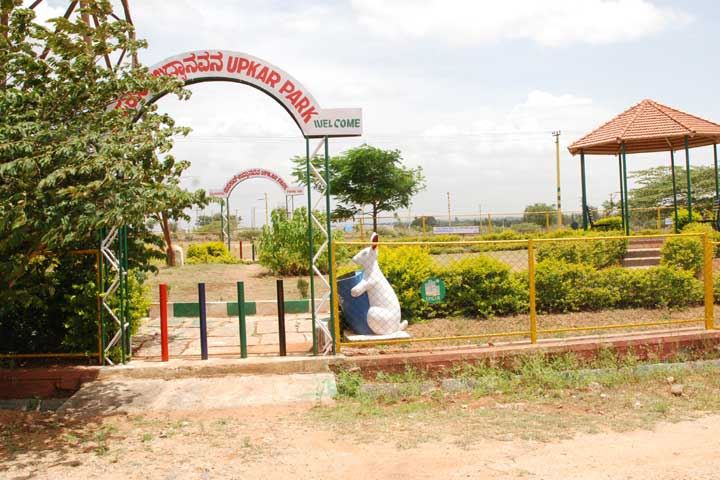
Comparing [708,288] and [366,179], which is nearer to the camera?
[708,288]

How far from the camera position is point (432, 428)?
5914 millimetres

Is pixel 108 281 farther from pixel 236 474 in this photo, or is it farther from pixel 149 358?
pixel 236 474

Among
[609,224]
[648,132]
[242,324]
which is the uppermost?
[648,132]

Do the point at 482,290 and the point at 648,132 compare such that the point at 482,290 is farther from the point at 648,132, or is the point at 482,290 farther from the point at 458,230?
the point at 458,230

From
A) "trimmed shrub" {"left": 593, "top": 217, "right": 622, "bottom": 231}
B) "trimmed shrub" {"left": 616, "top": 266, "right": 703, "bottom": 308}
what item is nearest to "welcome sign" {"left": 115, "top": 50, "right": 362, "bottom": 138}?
"trimmed shrub" {"left": 616, "top": 266, "right": 703, "bottom": 308}

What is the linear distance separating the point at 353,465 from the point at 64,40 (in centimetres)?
470

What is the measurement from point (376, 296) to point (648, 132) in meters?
11.9

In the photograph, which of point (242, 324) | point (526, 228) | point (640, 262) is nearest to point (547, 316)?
point (242, 324)

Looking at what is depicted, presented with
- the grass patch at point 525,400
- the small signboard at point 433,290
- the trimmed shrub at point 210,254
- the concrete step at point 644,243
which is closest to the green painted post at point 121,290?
the grass patch at point 525,400

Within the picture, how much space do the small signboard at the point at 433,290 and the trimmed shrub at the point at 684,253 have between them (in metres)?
5.45

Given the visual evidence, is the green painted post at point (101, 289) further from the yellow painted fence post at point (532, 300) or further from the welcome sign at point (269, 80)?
the yellow painted fence post at point (532, 300)

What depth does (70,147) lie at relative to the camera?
5.27 m

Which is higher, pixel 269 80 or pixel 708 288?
pixel 269 80

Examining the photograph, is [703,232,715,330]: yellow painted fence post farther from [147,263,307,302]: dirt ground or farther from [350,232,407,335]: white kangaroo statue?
[147,263,307,302]: dirt ground
